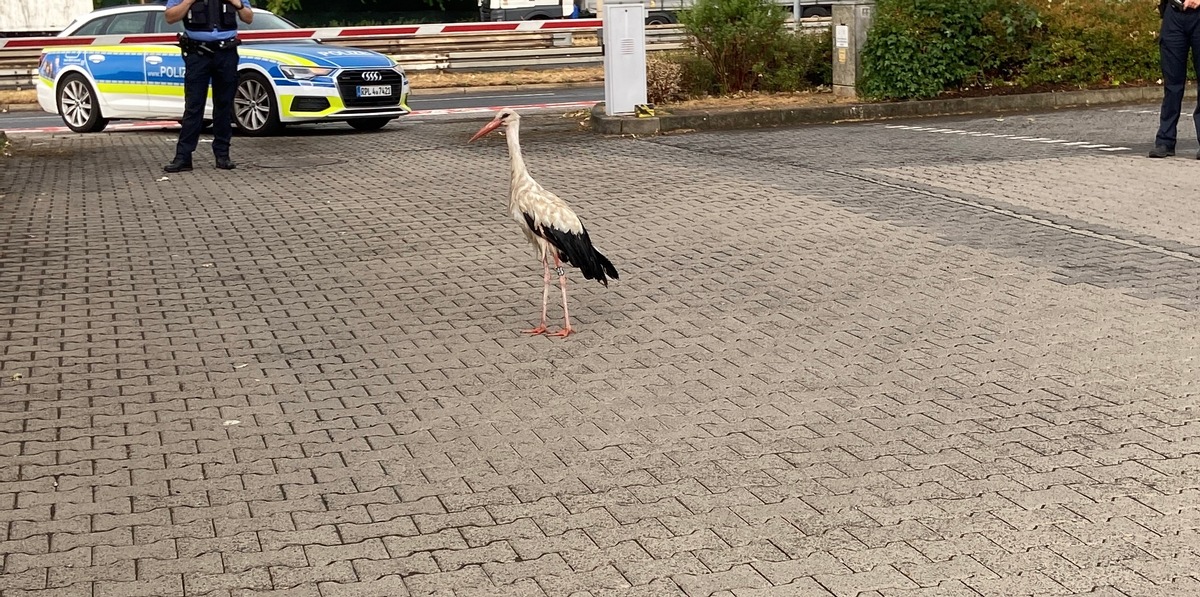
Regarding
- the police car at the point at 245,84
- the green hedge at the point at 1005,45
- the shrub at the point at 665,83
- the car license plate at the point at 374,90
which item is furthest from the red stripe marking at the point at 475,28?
the green hedge at the point at 1005,45

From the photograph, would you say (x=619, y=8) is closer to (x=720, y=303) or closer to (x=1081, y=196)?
(x=1081, y=196)

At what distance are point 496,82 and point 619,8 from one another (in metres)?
10.9

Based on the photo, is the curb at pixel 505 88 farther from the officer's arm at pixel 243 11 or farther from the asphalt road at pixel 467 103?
the officer's arm at pixel 243 11

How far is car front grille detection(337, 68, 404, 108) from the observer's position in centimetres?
1823

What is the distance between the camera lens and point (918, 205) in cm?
1109

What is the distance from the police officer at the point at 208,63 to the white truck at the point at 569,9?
24.0 m

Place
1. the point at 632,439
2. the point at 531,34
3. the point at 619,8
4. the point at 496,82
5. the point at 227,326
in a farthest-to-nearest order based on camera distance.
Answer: the point at 531,34, the point at 496,82, the point at 619,8, the point at 227,326, the point at 632,439

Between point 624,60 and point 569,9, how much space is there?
21.0m

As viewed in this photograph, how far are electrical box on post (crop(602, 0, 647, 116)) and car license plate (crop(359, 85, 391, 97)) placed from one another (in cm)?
276

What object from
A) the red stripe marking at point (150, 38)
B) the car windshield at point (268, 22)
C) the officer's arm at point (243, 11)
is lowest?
the red stripe marking at point (150, 38)

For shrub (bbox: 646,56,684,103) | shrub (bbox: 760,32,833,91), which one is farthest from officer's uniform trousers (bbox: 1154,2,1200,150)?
shrub (bbox: 646,56,684,103)

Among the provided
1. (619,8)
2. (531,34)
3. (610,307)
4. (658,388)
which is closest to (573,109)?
(619,8)

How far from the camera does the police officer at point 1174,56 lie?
521 inches

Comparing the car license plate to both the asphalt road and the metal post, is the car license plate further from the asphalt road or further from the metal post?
the metal post
